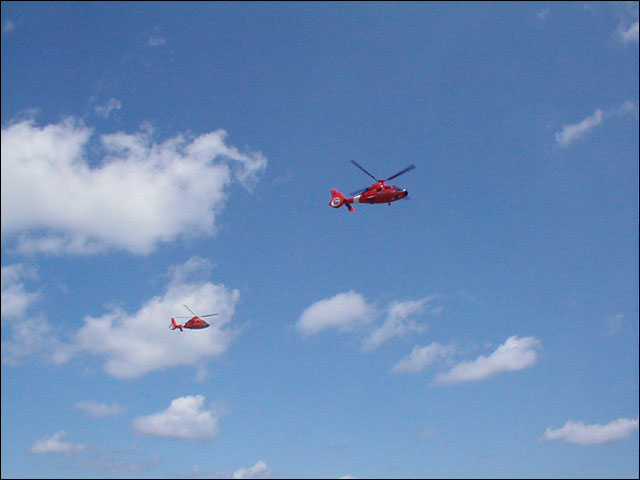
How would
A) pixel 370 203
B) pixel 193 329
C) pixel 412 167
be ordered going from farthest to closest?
pixel 193 329 → pixel 370 203 → pixel 412 167

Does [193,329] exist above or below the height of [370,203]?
below

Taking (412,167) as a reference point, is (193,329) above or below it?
below

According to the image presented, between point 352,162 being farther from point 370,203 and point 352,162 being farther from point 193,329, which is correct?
point 193,329

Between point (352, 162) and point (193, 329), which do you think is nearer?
point (352, 162)

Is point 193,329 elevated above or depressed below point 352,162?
below

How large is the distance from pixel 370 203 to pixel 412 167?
14778 millimetres

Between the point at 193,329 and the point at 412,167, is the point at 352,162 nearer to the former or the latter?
the point at 412,167

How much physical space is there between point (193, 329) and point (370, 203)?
8087cm

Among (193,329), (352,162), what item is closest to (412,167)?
(352,162)

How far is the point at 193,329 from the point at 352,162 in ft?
289

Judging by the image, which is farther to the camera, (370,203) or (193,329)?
(193,329)

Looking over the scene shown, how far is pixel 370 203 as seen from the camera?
97500 mm

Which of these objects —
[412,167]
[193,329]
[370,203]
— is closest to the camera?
[412,167]

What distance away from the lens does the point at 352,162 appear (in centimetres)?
8762
